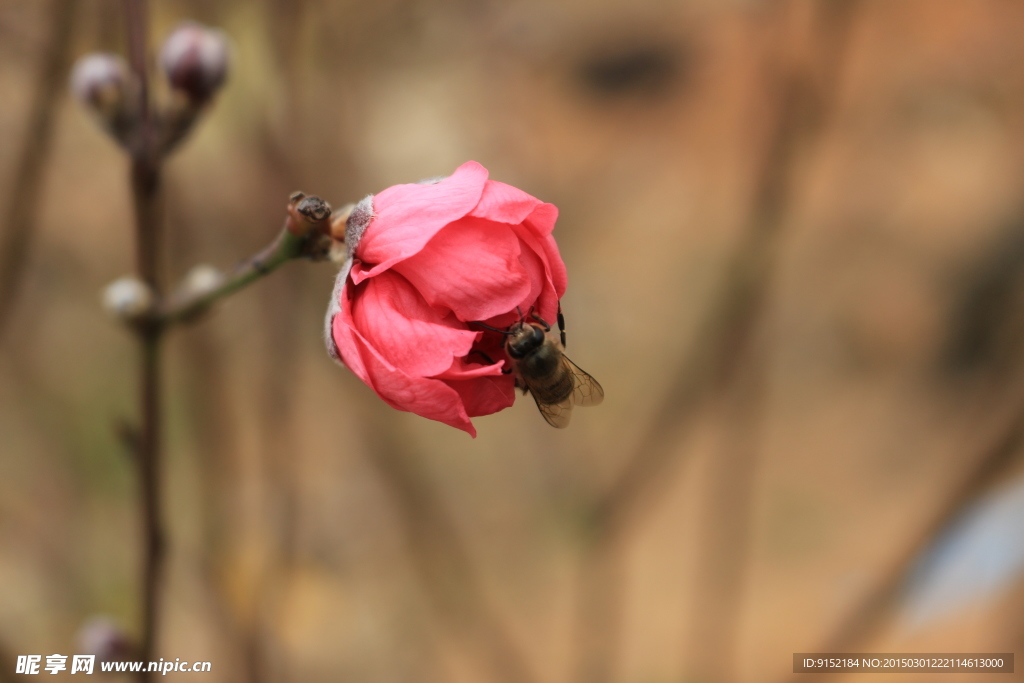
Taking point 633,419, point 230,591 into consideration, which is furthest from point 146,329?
point 633,419

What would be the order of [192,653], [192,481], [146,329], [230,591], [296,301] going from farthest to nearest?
[192,481], [192,653], [230,591], [296,301], [146,329]

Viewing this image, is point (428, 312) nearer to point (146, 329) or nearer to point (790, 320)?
point (146, 329)

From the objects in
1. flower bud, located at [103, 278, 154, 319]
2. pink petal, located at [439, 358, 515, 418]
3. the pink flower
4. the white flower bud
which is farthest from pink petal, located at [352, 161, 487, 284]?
flower bud, located at [103, 278, 154, 319]

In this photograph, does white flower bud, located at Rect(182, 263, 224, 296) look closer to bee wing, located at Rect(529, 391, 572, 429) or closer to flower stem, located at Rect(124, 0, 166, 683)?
flower stem, located at Rect(124, 0, 166, 683)

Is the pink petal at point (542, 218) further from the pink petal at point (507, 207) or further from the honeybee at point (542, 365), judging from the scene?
the honeybee at point (542, 365)

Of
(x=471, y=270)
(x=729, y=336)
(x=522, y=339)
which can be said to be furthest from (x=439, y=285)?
(x=729, y=336)
